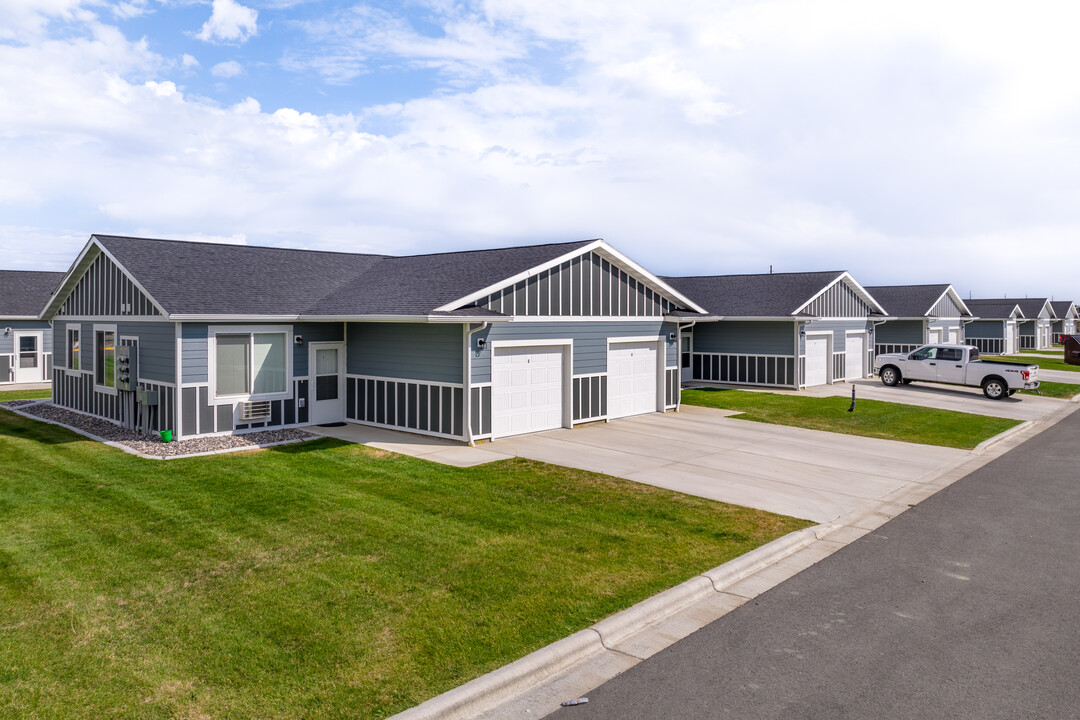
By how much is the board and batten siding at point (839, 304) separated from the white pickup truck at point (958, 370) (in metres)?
2.78

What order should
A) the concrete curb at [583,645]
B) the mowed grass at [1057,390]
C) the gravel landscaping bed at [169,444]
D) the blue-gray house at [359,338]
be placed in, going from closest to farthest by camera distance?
the concrete curb at [583,645] < the gravel landscaping bed at [169,444] < the blue-gray house at [359,338] < the mowed grass at [1057,390]

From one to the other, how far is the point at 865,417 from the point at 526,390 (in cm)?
1037

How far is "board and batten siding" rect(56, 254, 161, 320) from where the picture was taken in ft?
57.7

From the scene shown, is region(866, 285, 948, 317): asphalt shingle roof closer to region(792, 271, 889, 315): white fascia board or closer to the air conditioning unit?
region(792, 271, 889, 315): white fascia board

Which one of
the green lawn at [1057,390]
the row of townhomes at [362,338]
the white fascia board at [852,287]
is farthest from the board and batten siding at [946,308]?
the row of townhomes at [362,338]

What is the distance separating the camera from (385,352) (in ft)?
59.0

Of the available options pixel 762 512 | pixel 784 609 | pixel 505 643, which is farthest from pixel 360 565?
pixel 762 512

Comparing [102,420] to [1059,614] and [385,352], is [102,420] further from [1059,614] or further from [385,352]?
[1059,614]

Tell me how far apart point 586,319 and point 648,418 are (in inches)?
143

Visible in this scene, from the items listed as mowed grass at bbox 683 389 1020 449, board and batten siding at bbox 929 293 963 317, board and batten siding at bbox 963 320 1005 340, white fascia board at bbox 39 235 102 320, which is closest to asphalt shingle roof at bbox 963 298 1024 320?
board and batten siding at bbox 963 320 1005 340

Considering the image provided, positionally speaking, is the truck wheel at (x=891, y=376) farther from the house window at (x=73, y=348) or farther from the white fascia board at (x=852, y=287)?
the house window at (x=73, y=348)

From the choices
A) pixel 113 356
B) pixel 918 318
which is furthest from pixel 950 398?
pixel 113 356

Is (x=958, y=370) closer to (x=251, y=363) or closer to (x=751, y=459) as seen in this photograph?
(x=751, y=459)

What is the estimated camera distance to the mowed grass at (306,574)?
18.9 feet
